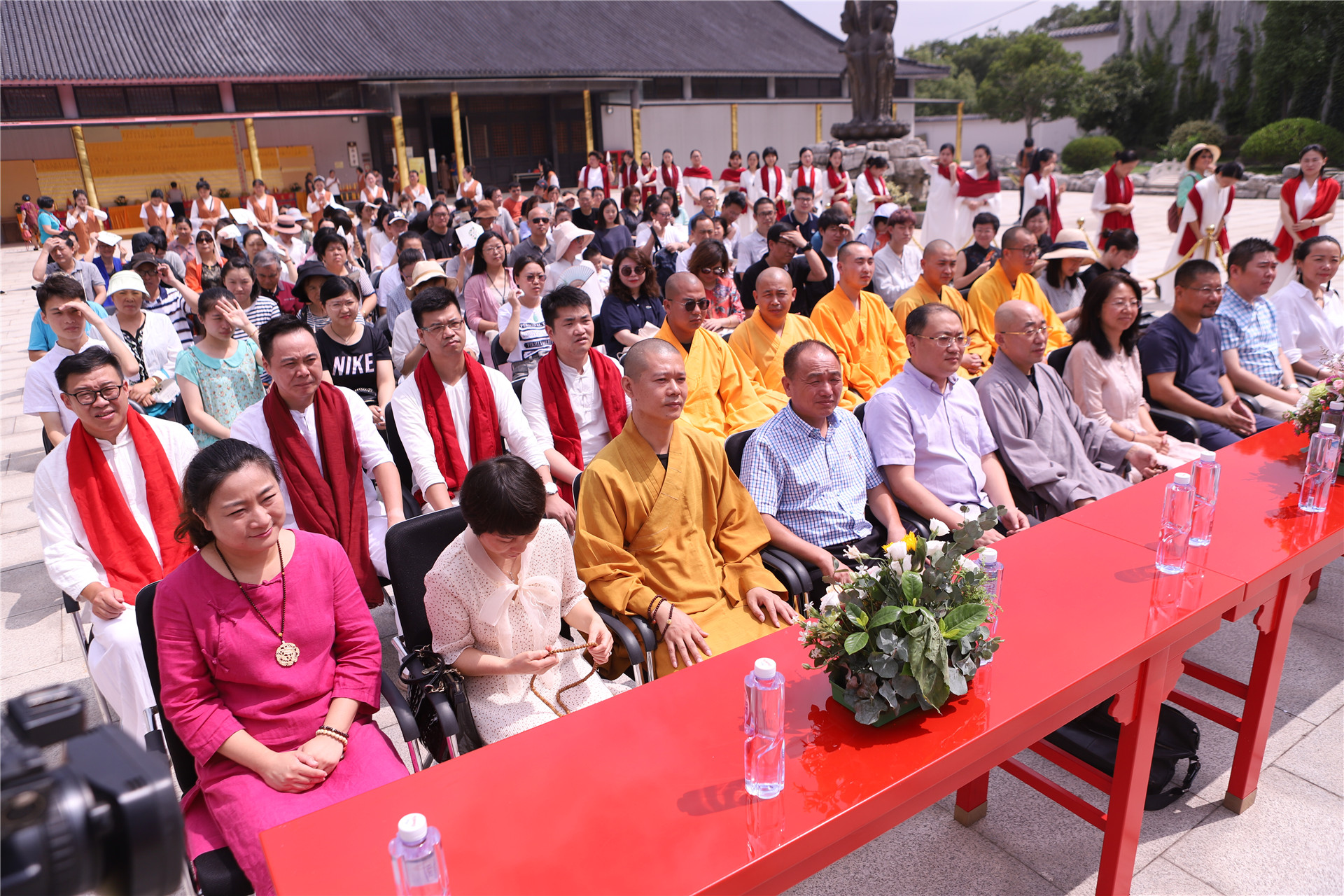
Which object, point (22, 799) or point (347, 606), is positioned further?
point (347, 606)

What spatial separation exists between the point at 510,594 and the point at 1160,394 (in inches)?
153

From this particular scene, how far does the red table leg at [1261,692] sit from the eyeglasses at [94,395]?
3.95 m

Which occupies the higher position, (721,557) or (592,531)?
(592,531)

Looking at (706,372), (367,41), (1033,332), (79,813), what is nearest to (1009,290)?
(1033,332)

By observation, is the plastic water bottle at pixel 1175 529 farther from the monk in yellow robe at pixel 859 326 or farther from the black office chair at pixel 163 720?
the monk in yellow robe at pixel 859 326

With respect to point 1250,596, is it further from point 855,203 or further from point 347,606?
point 855,203

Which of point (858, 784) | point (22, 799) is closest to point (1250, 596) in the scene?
point (858, 784)

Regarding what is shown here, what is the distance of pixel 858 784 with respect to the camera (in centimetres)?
178

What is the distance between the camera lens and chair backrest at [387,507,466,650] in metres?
2.71

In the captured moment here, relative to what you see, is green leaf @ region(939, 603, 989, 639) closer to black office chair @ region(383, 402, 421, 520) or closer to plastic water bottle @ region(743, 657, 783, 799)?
plastic water bottle @ region(743, 657, 783, 799)

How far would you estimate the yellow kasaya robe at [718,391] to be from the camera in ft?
15.6

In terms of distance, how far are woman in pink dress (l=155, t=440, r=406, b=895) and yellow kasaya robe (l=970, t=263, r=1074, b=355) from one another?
499cm

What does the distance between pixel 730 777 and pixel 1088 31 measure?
4420cm

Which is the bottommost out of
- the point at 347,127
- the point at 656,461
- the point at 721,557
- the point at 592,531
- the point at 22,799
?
the point at 721,557
